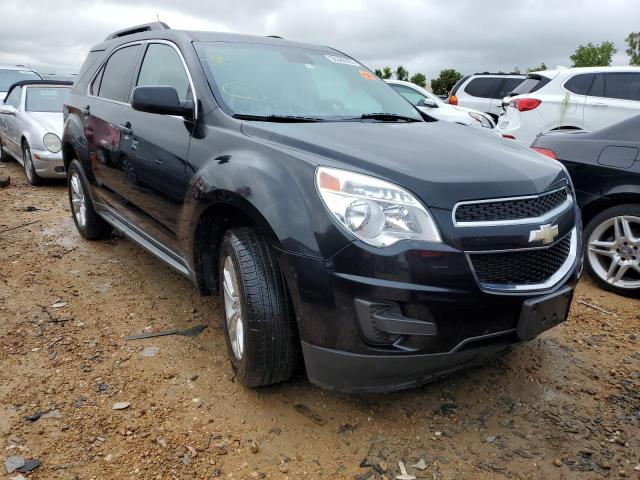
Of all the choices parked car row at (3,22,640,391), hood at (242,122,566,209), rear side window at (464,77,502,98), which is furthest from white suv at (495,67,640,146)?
parked car row at (3,22,640,391)

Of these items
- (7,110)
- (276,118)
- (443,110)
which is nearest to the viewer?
(276,118)

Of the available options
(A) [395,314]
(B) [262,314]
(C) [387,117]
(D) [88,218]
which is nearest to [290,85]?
(C) [387,117]

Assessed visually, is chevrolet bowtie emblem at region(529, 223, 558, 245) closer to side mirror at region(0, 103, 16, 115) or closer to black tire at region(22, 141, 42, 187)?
black tire at region(22, 141, 42, 187)

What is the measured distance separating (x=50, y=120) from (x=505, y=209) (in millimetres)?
7114

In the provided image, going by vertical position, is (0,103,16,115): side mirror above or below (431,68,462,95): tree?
below

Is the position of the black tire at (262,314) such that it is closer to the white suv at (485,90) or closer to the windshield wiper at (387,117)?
the windshield wiper at (387,117)

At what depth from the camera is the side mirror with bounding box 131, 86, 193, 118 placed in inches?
104

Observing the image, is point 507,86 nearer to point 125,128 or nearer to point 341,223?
point 125,128

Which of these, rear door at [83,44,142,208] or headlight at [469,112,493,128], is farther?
headlight at [469,112,493,128]

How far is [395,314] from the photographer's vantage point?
6.32 ft

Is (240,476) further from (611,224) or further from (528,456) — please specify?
(611,224)

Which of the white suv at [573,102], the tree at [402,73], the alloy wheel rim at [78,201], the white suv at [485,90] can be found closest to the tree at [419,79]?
the tree at [402,73]

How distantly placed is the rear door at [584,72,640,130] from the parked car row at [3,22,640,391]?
516 centimetres

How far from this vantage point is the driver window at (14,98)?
8.11 metres
